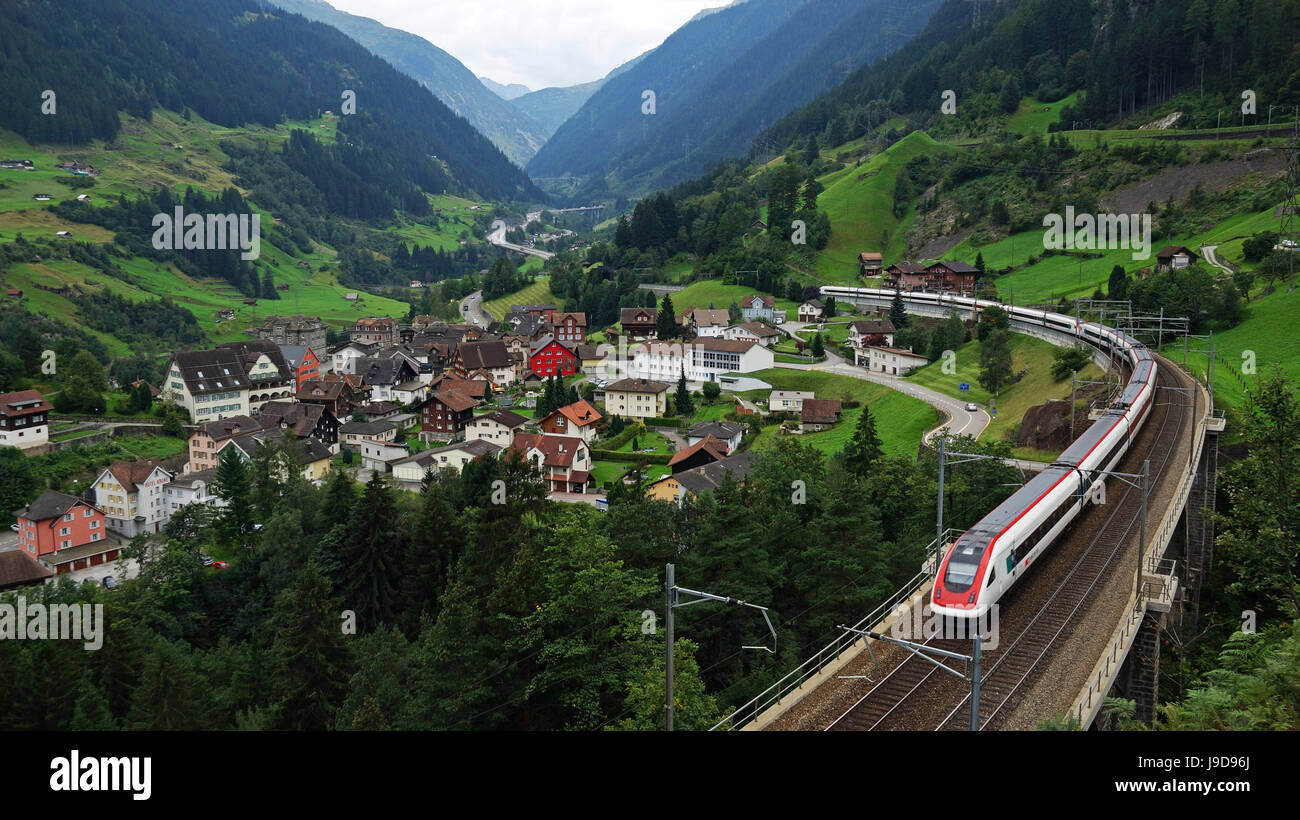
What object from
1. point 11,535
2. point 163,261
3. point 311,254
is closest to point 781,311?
point 11,535

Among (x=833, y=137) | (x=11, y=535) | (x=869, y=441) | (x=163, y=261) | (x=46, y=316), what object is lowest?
(x=11, y=535)

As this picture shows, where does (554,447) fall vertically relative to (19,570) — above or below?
above

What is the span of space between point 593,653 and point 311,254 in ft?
626

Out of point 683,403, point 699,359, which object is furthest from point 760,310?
point 683,403

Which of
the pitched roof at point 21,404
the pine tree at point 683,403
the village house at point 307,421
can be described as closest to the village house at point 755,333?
the pine tree at point 683,403

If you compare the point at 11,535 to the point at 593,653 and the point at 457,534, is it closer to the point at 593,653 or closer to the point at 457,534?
the point at 457,534

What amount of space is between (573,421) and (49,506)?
37.1 m

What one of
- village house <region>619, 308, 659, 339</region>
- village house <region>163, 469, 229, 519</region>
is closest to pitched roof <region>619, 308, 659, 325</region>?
village house <region>619, 308, 659, 339</region>

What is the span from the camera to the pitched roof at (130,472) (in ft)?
196

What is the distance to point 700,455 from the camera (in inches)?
2355

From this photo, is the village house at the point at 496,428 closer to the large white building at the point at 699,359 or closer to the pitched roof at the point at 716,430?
the pitched roof at the point at 716,430

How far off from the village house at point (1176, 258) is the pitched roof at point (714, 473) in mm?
46695

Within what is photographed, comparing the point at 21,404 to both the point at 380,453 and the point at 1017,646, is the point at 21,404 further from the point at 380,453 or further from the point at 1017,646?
the point at 1017,646
